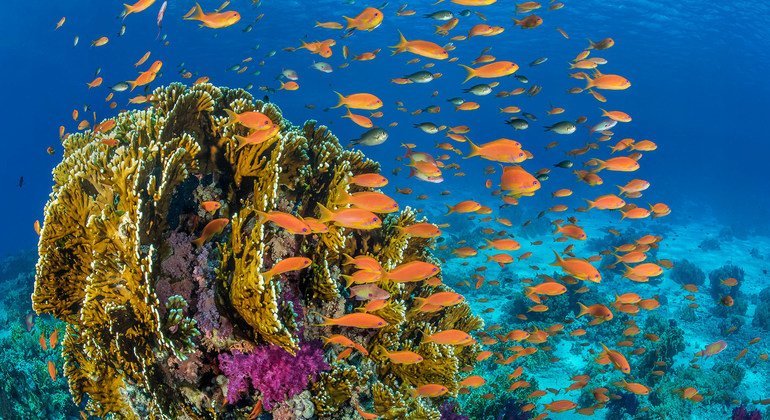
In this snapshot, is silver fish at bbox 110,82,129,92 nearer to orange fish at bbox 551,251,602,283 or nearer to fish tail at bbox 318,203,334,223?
fish tail at bbox 318,203,334,223

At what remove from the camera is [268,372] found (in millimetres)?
3920

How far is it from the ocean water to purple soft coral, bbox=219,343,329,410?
0.75m

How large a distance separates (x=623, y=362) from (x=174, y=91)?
7970 mm

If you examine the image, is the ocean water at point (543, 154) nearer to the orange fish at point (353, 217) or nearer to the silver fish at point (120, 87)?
the orange fish at point (353, 217)

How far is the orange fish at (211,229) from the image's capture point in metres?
4.22

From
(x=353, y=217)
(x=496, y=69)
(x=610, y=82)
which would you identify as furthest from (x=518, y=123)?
(x=353, y=217)

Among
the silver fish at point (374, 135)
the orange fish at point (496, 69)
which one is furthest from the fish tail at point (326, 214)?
the orange fish at point (496, 69)

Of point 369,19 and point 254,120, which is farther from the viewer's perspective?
point 369,19

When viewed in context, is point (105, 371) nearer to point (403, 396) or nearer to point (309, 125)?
point (403, 396)

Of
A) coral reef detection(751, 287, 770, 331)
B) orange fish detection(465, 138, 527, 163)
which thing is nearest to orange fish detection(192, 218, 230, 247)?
orange fish detection(465, 138, 527, 163)

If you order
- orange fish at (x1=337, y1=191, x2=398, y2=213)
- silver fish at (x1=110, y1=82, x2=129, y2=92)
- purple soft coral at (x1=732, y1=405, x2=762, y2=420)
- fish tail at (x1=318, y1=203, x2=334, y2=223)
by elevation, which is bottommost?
purple soft coral at (x1=732, y1=405, x2=762, y2=420)

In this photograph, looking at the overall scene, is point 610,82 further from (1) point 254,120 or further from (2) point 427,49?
(1) point 254,120

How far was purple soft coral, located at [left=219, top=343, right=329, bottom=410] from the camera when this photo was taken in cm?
387

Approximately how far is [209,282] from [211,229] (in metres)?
0.50
